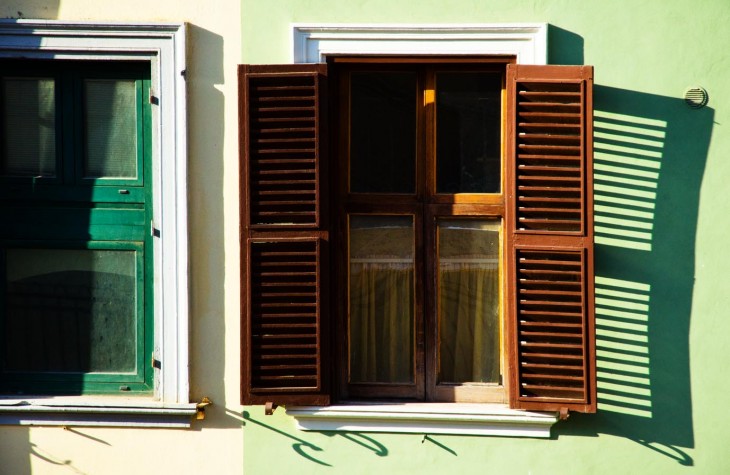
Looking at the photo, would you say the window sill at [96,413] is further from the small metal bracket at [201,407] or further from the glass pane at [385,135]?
the glass pane at [385,135]

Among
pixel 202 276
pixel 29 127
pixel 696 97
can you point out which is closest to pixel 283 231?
pixel 202 276

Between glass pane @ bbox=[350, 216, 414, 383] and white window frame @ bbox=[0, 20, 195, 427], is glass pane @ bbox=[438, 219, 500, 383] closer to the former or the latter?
glass pane @ bbox=[350, 216, 414, 383]

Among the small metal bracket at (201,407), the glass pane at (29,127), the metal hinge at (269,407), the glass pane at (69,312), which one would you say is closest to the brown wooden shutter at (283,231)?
the metal hinge at (269,407)

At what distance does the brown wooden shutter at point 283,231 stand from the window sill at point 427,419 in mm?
170

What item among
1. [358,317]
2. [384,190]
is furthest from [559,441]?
[384,190]

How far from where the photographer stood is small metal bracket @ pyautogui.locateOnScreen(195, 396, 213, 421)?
4723mm

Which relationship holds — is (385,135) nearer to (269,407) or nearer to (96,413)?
(269,407)

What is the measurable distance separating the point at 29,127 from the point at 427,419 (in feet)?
8.70

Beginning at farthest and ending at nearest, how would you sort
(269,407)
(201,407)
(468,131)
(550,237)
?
(468,131)
(201,407)
(269,407)
(550,237)

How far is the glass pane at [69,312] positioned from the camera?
192 inches

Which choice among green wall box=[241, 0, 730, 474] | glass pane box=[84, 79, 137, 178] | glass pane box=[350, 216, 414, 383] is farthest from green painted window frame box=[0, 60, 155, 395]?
green wall box=[241, 0, 730, 474]

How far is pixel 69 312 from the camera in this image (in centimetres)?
493

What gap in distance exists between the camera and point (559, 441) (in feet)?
15.4

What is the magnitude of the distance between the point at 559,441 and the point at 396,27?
2.30 m
